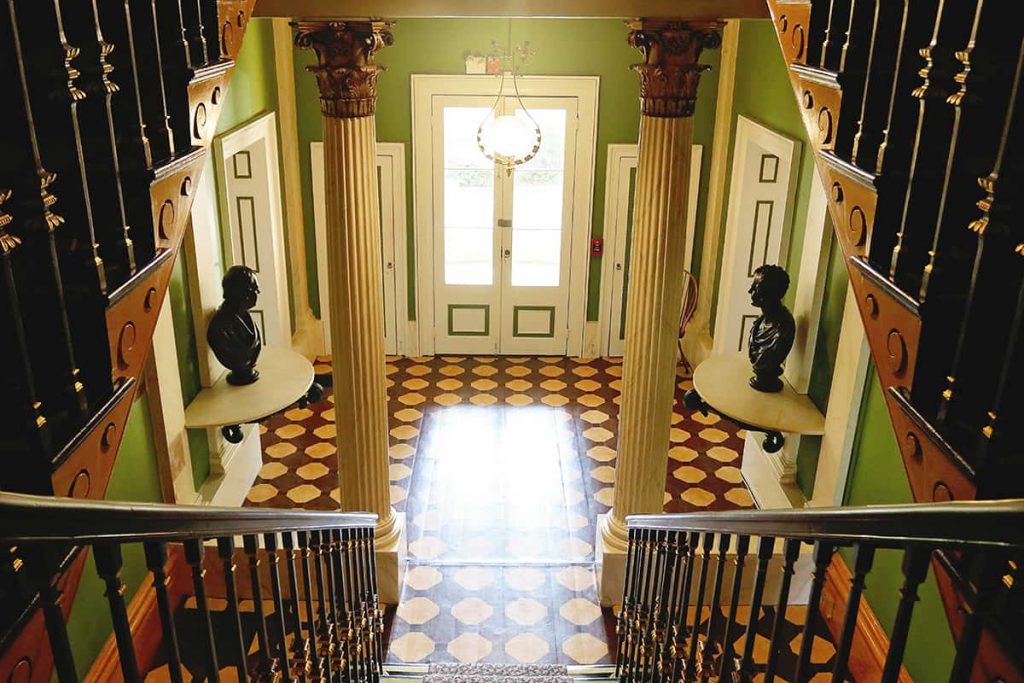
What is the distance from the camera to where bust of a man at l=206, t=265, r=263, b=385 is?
5.67m

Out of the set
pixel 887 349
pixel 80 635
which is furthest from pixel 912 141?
pixel 80 635

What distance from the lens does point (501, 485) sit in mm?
6832

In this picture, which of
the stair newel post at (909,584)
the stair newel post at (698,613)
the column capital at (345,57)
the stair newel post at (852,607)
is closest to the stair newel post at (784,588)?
the stair newel post at (852,607)

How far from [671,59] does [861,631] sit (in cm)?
325

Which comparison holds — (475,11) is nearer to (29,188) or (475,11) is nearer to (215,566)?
(29,188)

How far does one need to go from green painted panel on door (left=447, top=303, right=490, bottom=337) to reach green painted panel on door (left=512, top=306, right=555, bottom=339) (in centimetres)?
27

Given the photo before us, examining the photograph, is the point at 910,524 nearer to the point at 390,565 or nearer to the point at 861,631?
the point at 861,631

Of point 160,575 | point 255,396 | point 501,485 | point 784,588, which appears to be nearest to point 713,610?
point 784,588

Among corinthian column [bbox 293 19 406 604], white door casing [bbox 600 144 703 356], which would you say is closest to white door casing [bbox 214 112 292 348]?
corinthian column [bbox 293 19 406 604]

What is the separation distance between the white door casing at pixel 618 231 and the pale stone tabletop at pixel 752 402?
2.24 meters

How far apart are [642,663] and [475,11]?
9.51 feet

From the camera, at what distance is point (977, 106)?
182cm

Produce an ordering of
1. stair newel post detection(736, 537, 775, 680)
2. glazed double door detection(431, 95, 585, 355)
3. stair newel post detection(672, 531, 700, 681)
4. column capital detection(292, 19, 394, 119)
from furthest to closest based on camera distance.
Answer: glazed double door detection(431, 95, 585, 355)
column capital detection(292, 19, 394, 119)
stair newel post detection(672, 531, 700, 681)
stair newel post detection(736, 537, 775, 680)

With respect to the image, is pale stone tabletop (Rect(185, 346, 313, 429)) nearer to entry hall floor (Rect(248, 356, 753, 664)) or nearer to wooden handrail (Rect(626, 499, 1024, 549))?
entry hall floor (Rect(248, 356, 753, 664))
